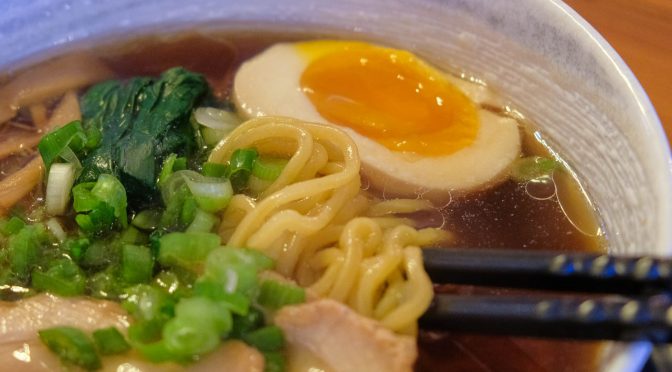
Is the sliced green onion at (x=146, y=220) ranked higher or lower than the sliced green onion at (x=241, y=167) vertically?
lower

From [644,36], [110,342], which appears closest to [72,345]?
[110,342]

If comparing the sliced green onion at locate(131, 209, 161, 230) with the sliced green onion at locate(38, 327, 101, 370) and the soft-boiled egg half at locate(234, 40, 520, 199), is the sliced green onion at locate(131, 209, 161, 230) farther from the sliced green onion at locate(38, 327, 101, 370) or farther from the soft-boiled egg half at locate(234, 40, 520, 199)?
the soft-boiled egg half at locate(234, 40, 520, 199)

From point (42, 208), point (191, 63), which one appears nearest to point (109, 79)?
point (191, 63)

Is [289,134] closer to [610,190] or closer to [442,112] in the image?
[442,112]

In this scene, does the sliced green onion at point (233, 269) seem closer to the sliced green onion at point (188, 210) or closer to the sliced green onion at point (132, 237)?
the sliced green onion at point (188, 210)

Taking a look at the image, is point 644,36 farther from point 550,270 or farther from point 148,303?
point 148,303

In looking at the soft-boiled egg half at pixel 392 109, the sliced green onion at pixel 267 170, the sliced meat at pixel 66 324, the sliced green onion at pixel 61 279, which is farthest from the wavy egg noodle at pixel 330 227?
the sliced green onion at pixel 61 279
